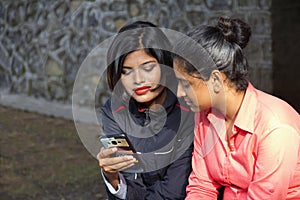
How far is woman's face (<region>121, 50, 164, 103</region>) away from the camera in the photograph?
2.56 m

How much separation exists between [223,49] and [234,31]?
A: 0.11 meters

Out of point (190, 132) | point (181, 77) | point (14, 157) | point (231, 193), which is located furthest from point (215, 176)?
point (14, 157)

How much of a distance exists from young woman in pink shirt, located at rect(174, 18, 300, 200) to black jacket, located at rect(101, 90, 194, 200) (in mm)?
283

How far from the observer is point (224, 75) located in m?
2.21

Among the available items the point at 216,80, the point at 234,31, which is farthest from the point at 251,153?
the point at 234,31

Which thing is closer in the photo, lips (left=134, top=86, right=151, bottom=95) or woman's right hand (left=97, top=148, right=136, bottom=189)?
woman's right hand (left=97, top=148, right=136, bottom=189)

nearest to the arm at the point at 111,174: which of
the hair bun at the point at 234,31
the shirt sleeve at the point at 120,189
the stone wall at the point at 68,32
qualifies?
the shirt sleeve at the point at 120,189

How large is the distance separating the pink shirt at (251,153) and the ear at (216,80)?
0.42ft

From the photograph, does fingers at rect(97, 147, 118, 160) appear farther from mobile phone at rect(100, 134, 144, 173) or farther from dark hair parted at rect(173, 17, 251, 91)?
dark hair parted at rect(173, 17, 251, 91)

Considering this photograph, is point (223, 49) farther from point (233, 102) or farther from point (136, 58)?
point (136, 58)

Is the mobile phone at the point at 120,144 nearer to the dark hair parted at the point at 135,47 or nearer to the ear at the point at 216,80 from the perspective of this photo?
the dark hair parted at the point at 135,47

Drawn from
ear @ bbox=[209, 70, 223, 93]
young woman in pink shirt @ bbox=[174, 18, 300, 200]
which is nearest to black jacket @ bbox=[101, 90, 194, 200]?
young woman in pink shirt @ bbox=[174, 18, 300, 200]

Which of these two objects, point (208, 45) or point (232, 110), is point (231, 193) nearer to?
point (232, 110)

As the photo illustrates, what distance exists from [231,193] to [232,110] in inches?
13.5
